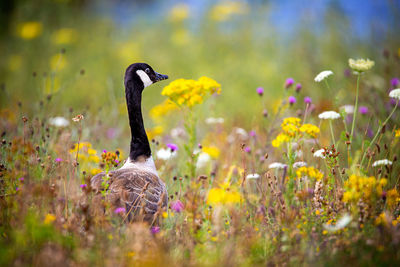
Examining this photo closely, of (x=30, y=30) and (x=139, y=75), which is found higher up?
(x=30, y=30)

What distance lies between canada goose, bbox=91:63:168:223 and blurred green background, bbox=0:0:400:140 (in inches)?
140

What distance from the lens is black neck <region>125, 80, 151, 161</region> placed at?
382 centimetres

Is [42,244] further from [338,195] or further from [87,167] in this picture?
[338,195]

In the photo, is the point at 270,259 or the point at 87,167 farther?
the point at 87,167

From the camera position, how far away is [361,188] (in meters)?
2.89

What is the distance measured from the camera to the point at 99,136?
5598 mm

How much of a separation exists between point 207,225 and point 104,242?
0.79 m

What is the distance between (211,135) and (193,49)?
4.80 m

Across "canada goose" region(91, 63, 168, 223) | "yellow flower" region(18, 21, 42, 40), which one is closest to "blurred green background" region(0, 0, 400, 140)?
"yellow flower" region(18, 21, 42, 40)

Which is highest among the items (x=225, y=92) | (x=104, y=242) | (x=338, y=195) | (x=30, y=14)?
(x=30, y=14)

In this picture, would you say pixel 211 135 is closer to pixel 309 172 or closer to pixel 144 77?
pixel 144 77

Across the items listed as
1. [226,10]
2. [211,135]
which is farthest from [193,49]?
[211,135]

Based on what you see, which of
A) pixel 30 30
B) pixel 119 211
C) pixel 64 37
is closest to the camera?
pixel 119 211

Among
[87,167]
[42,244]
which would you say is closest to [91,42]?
[87,167]
